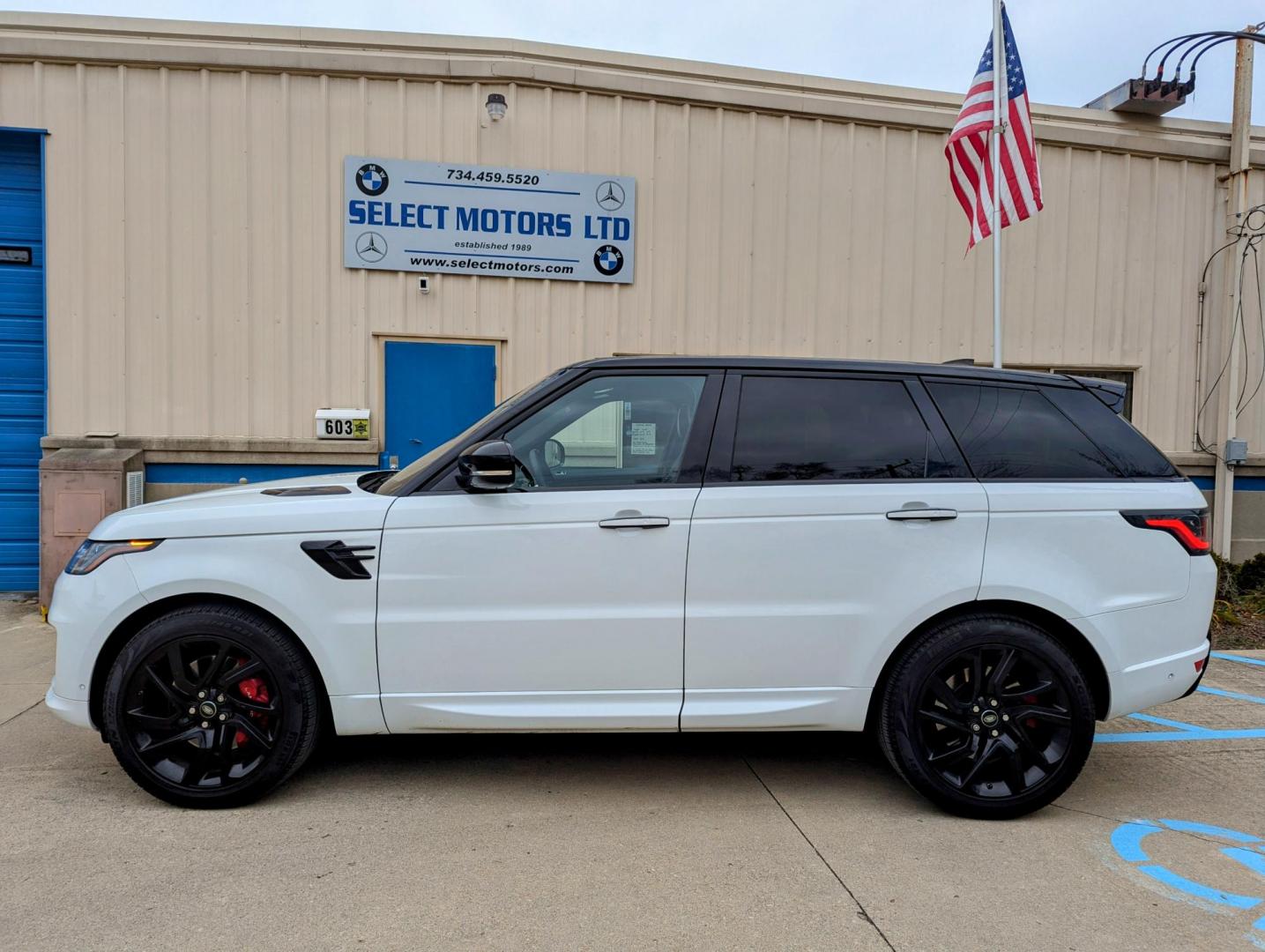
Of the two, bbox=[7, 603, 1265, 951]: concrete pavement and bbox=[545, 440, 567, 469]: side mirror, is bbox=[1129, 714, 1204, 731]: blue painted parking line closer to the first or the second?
bbox=[7, 603, 1265, 951]: concrete pavement

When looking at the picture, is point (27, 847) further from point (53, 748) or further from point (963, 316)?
point (963, 316)

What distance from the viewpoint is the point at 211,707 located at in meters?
3.32

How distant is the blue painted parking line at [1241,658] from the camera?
20.1ft

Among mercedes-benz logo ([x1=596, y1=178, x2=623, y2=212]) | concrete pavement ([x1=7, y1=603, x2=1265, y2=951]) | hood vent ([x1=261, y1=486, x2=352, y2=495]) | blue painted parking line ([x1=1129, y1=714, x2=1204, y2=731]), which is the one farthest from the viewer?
mercedes-benz logo ([x1=596, y1=178, x2=623, y2=212])

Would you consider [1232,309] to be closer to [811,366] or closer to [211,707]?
[811,366]

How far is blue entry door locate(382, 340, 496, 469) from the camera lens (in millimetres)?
7664

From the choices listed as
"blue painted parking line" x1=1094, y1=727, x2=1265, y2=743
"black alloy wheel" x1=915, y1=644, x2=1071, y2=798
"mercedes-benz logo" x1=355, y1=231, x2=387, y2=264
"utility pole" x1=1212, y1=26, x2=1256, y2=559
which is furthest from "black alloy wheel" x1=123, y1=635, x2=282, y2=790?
"utility pole" x1=1212, y1=26, x2=1256, y2=559

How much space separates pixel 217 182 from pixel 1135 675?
25.2 feet

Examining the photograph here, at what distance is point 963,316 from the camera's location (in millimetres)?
8492

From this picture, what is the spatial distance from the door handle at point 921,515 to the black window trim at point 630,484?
0.80m

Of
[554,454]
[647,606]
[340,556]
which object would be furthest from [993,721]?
[340,556]

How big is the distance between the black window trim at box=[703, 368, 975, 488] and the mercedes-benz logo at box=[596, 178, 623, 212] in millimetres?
4745

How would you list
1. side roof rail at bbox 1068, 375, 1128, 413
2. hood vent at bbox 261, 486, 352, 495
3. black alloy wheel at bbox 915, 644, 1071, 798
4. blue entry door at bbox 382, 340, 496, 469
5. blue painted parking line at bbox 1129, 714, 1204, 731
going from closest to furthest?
black alloy wheel at bbox 915, 644, 1071, 798 < hood vent at bbox 261, 486, 352, 495 < side roof rail at bbox 1068, 375, 1128, 413 < blue painted parking line at bbox 1129, 714, 1204, 731 < blue entry door at bbox 382, 340, 496, 469

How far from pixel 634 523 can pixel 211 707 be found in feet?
5.96
